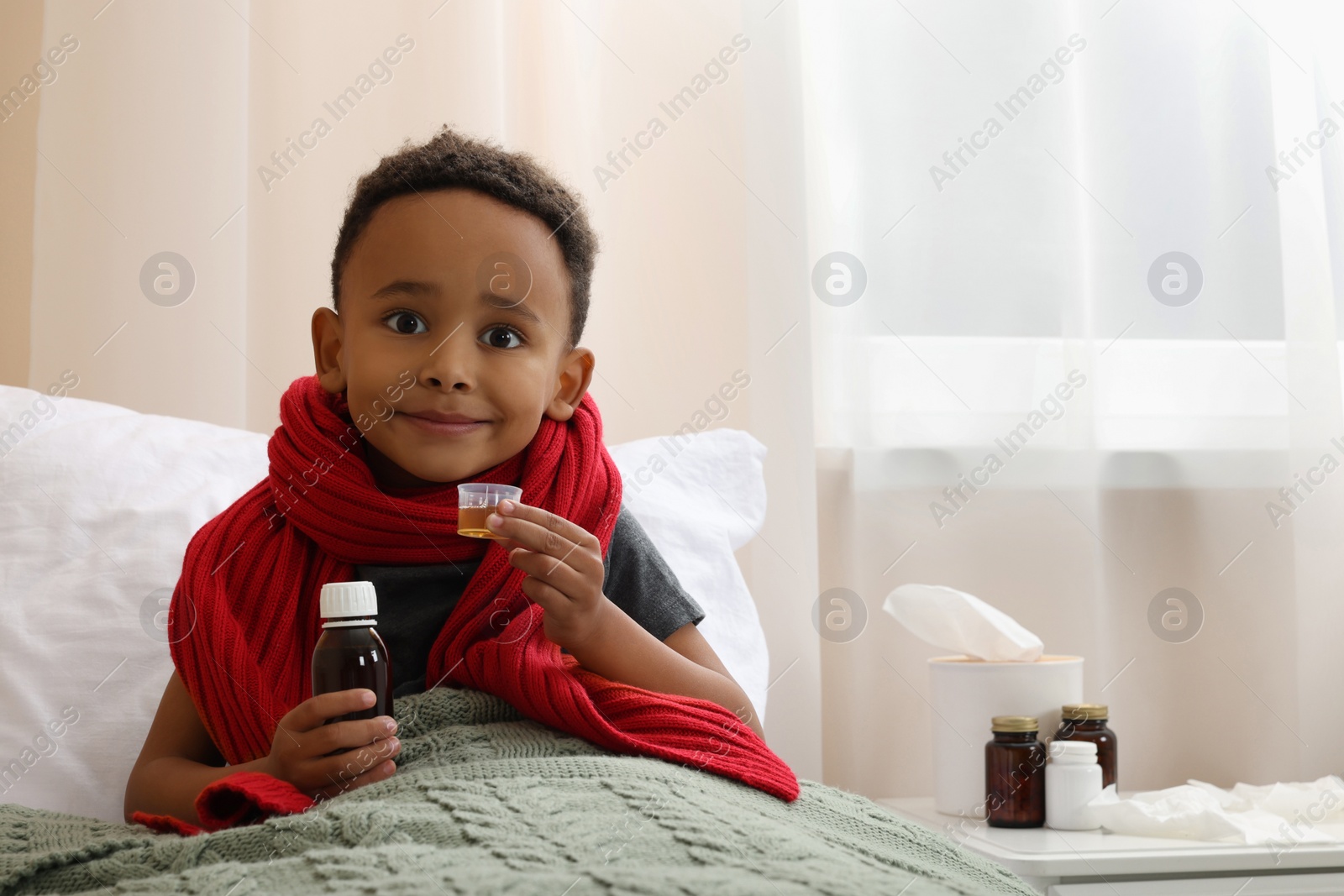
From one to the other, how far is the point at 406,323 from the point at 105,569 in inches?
18.2

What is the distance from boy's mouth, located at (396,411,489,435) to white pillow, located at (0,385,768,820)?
1.23 ft

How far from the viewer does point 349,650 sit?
732 millimetres

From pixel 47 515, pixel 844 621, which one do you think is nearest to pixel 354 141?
pixel 47 515

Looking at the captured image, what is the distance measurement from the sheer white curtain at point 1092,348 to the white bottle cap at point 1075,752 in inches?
14.4

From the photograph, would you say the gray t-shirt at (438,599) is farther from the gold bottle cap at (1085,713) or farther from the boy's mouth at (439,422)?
the gold bottle cap at (1085,713)

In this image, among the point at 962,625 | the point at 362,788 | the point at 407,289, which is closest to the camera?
the point at 362,788

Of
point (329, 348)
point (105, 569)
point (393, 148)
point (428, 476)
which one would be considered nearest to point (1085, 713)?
point (428, 476)

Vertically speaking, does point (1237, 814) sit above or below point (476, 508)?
below

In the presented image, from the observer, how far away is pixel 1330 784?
137 cm

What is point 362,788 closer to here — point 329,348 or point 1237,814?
point 329,348

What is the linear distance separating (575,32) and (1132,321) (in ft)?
3.31

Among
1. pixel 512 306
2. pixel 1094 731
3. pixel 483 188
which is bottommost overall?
pixel 1094 731

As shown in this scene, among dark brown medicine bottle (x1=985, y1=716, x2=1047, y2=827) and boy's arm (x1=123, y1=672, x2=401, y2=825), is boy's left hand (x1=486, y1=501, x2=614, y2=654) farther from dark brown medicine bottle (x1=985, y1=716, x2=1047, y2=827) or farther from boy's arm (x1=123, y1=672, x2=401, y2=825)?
dark brown medicine bottle (x1=985, y1=716, x2=1047, y2=827)

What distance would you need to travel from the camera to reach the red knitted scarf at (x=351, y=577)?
81cm
